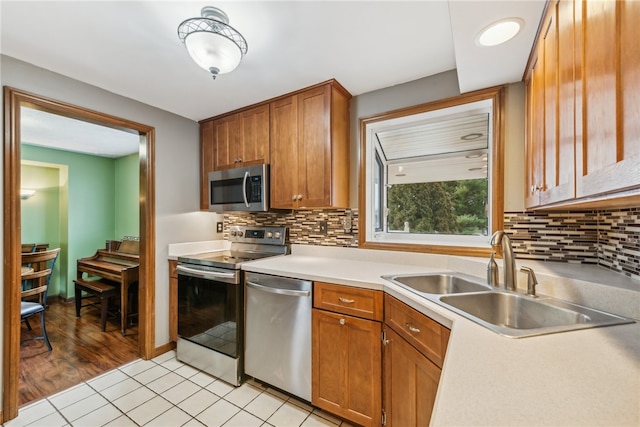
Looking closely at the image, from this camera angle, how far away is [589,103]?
0.71 meters

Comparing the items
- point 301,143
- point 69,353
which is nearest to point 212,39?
point 301,143

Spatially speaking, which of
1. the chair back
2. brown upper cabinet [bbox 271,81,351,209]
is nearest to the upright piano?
the chair back

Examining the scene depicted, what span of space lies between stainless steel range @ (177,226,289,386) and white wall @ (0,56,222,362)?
0.28m

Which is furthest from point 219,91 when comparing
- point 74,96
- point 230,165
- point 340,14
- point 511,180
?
point 511,180

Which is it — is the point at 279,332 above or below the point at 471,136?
below

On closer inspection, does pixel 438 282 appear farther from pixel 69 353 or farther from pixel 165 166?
pixel 69 353

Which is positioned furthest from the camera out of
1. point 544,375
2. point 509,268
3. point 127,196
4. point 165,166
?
point 127,196

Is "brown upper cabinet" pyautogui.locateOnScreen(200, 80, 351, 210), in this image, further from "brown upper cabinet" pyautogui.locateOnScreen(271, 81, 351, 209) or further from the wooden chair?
the wooden chair

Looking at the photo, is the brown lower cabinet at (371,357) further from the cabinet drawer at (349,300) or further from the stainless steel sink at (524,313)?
the stainless steel sink at (524,313)

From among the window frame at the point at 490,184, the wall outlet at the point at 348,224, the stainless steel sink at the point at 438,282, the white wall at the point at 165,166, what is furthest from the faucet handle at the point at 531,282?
the white wall at the point at 165,166

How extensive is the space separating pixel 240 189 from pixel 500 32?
2.04 metres

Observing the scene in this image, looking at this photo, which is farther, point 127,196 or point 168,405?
point 127,196

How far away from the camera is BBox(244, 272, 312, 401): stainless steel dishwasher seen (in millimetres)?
1676

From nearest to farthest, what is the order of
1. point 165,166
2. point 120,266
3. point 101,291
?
point 165,166 < point 101,291 < point 120,266
